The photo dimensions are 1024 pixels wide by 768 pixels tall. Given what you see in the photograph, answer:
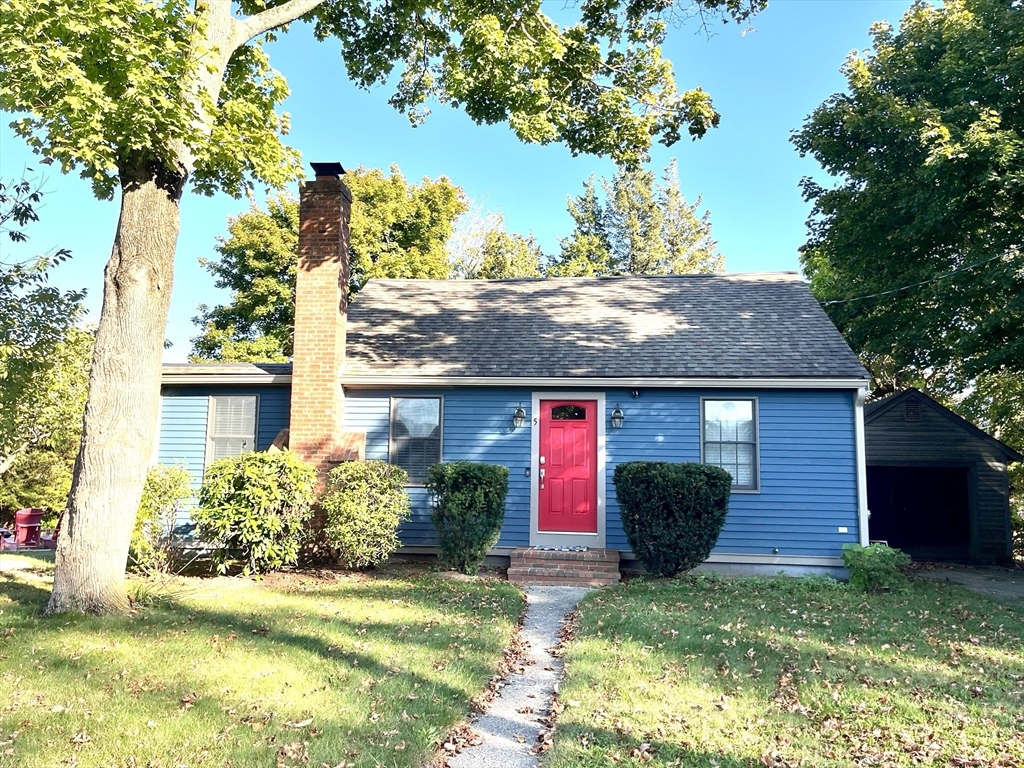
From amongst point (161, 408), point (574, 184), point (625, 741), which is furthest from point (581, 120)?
point (574, 184)

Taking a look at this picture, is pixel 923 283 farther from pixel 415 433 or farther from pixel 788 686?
pixel 788 686

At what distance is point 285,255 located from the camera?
22.6 meters

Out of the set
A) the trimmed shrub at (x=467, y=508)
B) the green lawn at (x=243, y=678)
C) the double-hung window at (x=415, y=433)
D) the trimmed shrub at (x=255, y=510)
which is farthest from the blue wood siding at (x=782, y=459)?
the trimmed shrub at (x=255, y=510)

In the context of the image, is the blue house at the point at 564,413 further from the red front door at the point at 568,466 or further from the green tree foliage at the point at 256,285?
the green tree foliage at the point at 256,285

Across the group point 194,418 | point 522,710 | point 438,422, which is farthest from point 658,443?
point 194,418

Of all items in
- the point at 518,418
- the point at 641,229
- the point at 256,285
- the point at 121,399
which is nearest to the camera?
the point at 121,399

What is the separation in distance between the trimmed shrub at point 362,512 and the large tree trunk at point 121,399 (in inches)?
110

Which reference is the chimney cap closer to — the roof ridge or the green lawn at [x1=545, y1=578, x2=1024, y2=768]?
the roof ridge

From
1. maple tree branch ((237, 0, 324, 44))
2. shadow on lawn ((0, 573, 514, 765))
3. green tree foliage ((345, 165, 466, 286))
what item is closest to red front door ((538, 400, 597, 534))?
shadow on lawn ((0, 573, 514, 765))

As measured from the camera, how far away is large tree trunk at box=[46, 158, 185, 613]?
5910mm

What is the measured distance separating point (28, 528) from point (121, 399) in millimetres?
16346

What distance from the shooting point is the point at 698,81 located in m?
10.8

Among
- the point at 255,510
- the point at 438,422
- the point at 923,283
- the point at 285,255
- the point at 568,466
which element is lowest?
the point at 255,510

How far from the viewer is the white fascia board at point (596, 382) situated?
391 inches
